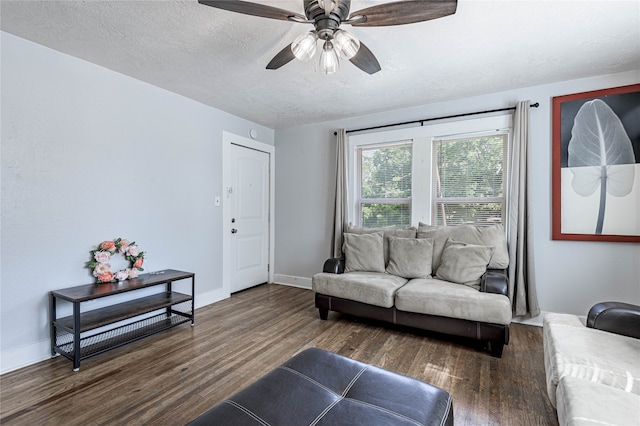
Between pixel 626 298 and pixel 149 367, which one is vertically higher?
pixel 626 298

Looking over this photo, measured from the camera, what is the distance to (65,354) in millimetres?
2240

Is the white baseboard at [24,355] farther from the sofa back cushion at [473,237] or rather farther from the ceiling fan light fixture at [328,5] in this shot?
the sofa back cushion at [473,237]

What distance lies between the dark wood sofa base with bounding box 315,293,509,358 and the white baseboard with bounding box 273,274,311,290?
1.30 metres

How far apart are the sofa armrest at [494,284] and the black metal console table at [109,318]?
2.85 meters

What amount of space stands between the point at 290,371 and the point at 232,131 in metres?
3.43

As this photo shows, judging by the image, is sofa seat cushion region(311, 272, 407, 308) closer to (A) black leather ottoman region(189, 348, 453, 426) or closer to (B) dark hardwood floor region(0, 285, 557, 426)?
(B) dark hardwood floor region(0, 285, 557, 426)

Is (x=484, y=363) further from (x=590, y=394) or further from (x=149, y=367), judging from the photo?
(x=149, y=367)

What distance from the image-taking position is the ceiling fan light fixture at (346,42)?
66.9 inches

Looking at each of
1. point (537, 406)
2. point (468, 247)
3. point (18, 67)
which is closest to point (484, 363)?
point (537, 406)

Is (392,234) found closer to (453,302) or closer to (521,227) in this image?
(453,302)

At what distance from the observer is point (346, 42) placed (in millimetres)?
1730

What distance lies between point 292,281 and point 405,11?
3.93 m

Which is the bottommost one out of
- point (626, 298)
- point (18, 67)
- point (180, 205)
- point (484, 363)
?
point (484, 363)

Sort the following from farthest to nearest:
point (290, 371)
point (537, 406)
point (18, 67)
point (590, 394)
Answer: point (18, 67)
point (537, 406)
point (290, 371)
point (590, 394)
